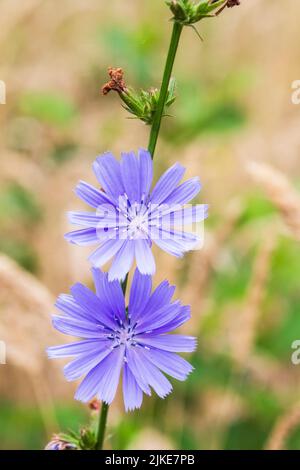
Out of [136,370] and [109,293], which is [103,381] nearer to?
[136,370]

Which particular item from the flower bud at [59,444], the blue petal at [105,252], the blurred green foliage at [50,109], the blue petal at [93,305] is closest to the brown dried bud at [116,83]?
the blue petal at [105,252]

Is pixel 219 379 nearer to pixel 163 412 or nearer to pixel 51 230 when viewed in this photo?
pixel 163 412

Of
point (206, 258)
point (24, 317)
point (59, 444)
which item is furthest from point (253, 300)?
point (59, 444)

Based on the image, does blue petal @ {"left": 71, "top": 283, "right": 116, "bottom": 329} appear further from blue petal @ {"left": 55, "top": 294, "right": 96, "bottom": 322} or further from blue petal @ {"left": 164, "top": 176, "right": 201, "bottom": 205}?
blue petal @ {"left": 164, "top": 176, "right": 201, "bottom": 205}

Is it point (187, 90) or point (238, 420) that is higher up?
point (187, 90)

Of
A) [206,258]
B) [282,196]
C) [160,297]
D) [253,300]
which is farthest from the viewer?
[206,258]

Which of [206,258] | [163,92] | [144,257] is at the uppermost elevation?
[206,258]

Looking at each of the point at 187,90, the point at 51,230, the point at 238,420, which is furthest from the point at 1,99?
the point at 238,420
